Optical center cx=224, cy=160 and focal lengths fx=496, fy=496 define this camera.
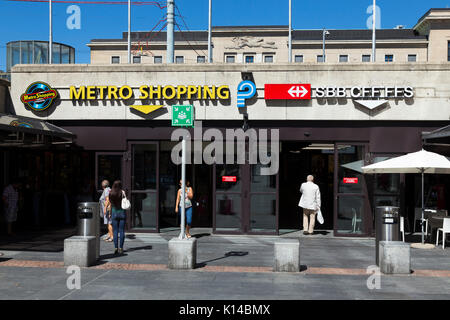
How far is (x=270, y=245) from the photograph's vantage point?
1348cm

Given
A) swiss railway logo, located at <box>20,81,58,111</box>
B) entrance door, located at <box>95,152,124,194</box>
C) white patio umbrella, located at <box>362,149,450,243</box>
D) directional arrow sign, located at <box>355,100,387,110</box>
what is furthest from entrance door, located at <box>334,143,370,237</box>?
swiss railway logo, located at <box>20,81,58,111</box>

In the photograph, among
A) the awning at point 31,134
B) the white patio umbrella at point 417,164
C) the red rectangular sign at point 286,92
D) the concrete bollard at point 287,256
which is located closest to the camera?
the concrete bollard at point 287,256

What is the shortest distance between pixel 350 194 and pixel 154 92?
6837 mm

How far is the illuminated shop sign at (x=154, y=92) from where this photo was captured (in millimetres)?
15406

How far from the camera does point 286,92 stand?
15234 mm

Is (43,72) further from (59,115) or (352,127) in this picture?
(352,127)

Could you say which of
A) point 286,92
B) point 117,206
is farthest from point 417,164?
Result: point 117,206

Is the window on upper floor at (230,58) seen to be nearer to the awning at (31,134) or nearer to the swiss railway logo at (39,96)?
the swiss railway logo at (39,96)

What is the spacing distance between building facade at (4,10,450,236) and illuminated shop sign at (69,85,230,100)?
0.03m

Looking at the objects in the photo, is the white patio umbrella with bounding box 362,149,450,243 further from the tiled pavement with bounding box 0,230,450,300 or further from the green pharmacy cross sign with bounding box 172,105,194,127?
the green pharmacy cross sign with bounding box 172,105,194,127

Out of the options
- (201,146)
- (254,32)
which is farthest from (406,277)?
(254,32)

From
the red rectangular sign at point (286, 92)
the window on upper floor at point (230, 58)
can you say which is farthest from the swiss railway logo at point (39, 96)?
the window on upper floor at point (230, 58)

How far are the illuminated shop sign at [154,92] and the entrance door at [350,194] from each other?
13.4 feet

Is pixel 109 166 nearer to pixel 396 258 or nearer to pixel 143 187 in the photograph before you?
pixel 143 187
